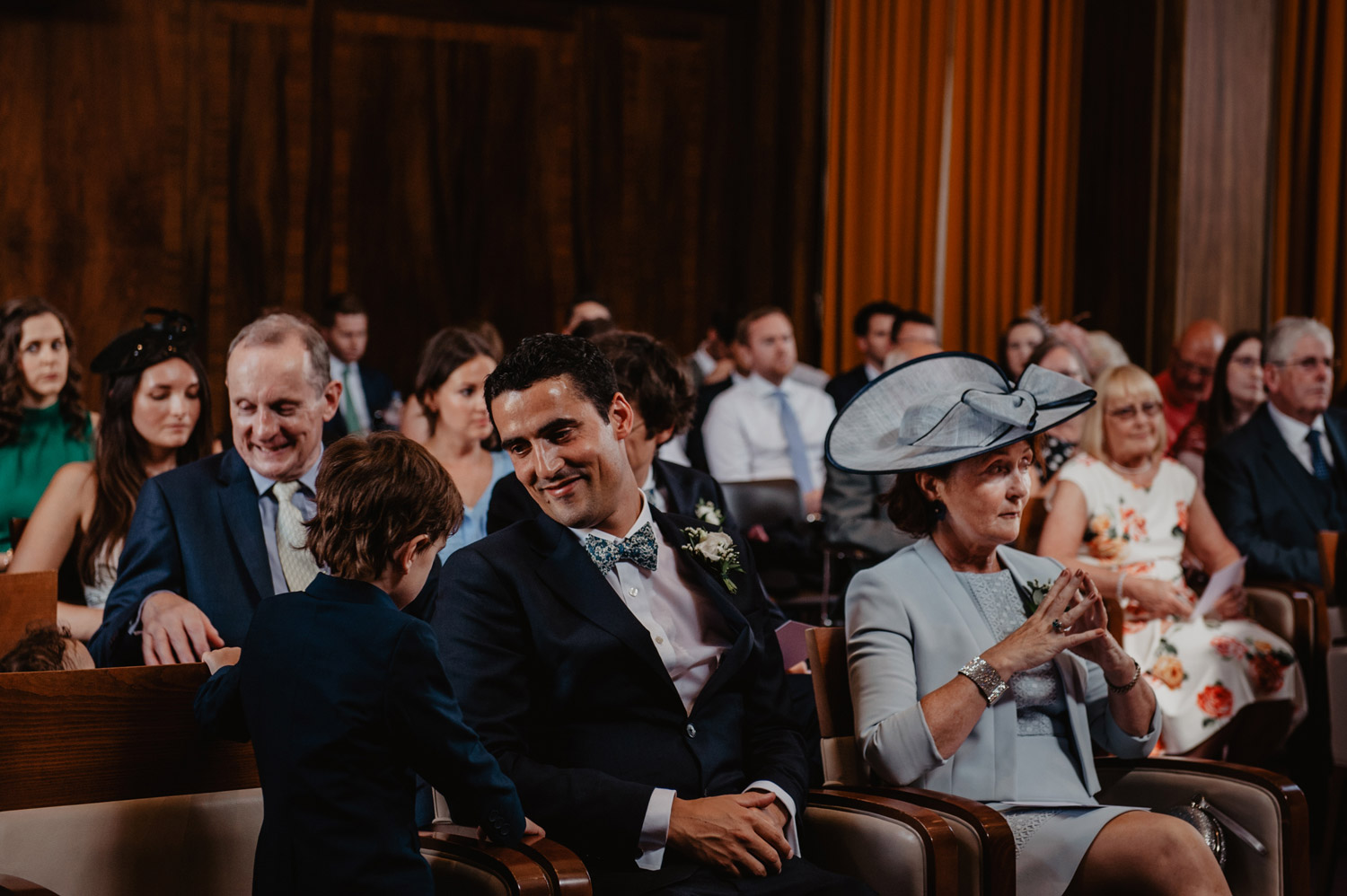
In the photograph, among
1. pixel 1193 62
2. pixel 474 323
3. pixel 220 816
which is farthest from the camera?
pixel 1193 62

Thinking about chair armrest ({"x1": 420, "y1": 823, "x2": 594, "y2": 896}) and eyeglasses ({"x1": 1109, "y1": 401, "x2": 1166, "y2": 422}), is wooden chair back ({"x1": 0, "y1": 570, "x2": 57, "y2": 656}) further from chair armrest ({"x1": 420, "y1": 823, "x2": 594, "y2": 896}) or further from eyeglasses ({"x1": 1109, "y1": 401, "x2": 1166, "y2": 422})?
eyeglasses ({"x1": 1109, "y1": 401, "x2": 1166, "y2": 422})

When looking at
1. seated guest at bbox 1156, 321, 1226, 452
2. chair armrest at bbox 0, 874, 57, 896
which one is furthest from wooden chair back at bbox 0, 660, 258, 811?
seated guest at bbox 1156, 321, 1226, 452

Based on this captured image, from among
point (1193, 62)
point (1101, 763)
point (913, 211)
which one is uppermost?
point (1193, 62)

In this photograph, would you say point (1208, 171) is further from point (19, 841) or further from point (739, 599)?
point (19, 841)

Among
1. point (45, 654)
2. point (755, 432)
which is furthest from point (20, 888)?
point (755, 432)

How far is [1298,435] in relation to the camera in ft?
16.3

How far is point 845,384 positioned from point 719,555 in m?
5.17

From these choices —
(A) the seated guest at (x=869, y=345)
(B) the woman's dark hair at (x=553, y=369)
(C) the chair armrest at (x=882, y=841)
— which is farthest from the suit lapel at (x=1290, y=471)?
(B) the woman's dark hair at (x=553, y=369)

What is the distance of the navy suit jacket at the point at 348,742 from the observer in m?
1.83

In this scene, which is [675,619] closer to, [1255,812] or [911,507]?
[911,507]

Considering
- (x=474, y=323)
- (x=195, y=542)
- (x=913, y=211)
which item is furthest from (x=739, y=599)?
(x=913, y=211)

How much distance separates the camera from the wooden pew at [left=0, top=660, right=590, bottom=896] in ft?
6.64

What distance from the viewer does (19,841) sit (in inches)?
79.8

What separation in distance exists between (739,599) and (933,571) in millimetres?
415
